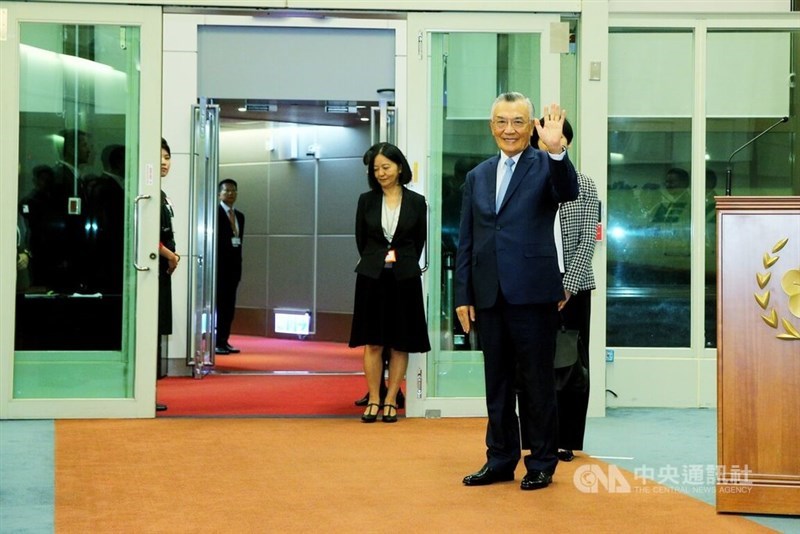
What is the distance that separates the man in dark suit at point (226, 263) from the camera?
1056 centimetres

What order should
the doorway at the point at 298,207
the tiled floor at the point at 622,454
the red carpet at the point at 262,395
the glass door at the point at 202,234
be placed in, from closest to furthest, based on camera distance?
the tiled floor at the point at 622,454 < the red carpet at the point at 262,395 < the glass door at the point at 202,234 < the doorway at the point at 298,207

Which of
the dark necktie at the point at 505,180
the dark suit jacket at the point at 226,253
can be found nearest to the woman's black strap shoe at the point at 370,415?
the dark necktie at the point at 505,180

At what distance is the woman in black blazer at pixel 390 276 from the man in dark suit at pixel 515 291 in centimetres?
195

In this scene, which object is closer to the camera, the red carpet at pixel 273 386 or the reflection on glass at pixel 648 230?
the red carpet at pixel 273 386

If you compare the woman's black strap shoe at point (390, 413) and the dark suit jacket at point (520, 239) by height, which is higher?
the dark suit jacket at point (520, 239)

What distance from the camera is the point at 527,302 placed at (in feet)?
A: 13.3

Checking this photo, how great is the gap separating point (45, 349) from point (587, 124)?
3.25 metres

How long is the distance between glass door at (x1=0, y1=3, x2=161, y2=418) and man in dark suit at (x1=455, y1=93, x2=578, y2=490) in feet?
8.56

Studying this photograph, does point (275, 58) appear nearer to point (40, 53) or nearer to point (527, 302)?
point (40, 53)

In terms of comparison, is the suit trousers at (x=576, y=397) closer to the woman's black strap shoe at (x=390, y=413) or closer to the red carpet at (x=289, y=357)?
the woman's black strap shoe at (x=390, y=413)

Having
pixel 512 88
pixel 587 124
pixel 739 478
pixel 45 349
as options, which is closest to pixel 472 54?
pixel 512 88

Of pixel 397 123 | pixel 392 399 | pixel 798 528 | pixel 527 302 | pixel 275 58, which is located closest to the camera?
pixel 798 528

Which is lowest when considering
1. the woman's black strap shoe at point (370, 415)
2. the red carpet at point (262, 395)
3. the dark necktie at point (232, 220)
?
Result: the red carpet at point (262, 395)

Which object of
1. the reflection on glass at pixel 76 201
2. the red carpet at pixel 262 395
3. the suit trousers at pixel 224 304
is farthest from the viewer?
Result: the suit trousers at pixel 224 304
